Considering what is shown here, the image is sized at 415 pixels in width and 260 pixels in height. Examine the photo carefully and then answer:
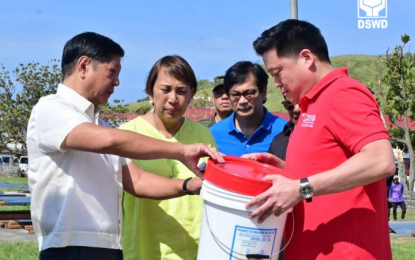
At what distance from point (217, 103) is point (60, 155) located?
3.83 meters

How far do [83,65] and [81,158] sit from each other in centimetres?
52

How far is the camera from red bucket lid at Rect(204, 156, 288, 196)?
2717 mm

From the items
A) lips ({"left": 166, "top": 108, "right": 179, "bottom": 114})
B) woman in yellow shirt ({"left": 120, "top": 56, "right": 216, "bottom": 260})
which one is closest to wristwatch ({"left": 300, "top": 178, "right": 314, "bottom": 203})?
woman in yellow shirt ({"left": 120, "top": 56, "right": 216, "bottom": 260})

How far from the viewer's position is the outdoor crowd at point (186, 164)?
270 centimetres

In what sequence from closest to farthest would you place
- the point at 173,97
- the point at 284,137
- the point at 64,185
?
the point at 64,185 → the point at 173,97 → the point at 284,137

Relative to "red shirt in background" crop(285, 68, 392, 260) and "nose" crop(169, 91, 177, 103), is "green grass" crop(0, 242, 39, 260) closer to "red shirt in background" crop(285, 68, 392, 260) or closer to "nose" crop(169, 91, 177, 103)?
"nose" crop(169, 91, 177, 103)

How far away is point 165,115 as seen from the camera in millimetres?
4094

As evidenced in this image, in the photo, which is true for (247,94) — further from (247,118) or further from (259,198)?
(259,198)

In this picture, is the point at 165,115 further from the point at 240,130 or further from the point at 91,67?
the point at 240,130

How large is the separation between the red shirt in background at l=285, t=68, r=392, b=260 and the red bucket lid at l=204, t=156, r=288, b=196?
204 millimetres

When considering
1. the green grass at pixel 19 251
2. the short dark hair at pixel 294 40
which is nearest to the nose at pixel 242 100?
the short dark hair at pixel 294 40

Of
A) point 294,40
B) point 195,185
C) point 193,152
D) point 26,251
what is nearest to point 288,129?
point 195,185

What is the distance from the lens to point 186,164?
3365 mm

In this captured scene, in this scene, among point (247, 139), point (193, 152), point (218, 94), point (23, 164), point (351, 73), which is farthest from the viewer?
point (351, 73)
